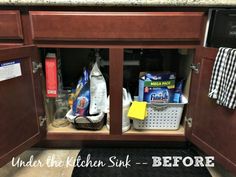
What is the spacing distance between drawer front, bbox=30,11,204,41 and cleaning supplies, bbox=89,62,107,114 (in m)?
0.21

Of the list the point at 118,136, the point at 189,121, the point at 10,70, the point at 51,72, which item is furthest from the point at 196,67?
the point at 10,70

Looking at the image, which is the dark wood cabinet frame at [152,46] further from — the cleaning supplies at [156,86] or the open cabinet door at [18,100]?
the cleaning supplies at [156,86]

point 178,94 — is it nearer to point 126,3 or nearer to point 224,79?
point 224,79

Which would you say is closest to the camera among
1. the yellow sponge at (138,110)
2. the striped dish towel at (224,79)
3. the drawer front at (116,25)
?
the striped dish towel at (224,79)

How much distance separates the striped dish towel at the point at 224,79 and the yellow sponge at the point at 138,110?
1.08 feet

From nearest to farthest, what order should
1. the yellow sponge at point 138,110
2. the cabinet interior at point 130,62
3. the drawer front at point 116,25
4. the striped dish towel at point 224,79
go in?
the striped dish towel at point 224,79
the drawer front at point 116,25
the yellow sponge at point 138,110
the cabinet interior at point 130,62

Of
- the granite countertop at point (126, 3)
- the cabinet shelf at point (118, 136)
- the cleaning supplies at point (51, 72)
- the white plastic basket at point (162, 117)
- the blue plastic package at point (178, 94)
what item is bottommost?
the cabinet shelf at point (118, 136)

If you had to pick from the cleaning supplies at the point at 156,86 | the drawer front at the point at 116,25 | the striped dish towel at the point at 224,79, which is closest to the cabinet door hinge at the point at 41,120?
the drawer front at the point at 116,25

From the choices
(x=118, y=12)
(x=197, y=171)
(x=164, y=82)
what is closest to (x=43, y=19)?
(x=118, y=12)

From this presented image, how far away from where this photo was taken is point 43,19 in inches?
33.8

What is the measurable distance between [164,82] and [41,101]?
65cm

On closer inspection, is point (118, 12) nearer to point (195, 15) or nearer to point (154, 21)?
point (154, 21)

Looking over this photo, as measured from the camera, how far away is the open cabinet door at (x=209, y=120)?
2.54 feet

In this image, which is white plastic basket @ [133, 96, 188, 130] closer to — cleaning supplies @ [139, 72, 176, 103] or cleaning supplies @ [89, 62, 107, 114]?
cleaning supplies @ [139, 72, 176, 103]
